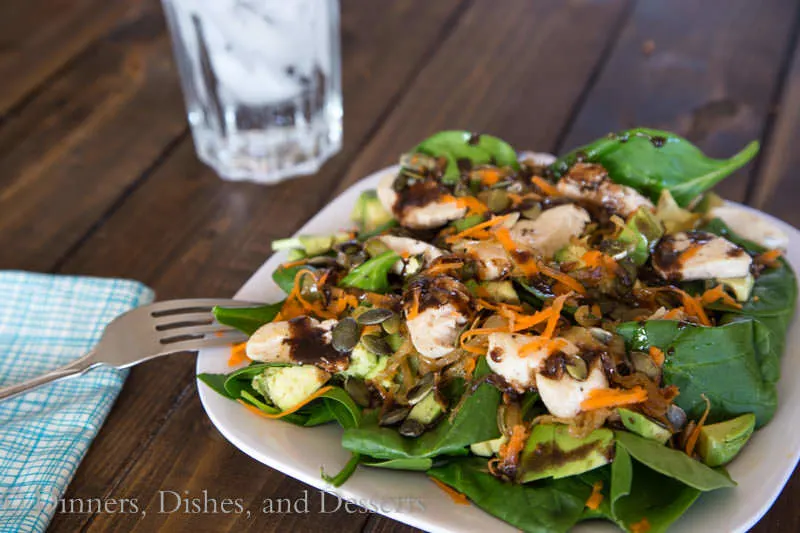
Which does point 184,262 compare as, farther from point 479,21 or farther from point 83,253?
point 479,21

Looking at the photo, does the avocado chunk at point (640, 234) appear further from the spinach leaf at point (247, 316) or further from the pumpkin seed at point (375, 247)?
the spinach leaf at point (247, 316)

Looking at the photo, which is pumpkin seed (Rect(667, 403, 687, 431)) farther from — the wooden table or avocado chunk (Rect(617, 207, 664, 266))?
the wooden table

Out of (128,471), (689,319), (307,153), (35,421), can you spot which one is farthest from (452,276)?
(307,153)

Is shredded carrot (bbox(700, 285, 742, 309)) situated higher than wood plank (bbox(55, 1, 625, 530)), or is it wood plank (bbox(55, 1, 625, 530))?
shredded carrot (bbox(700, 285, 742, 309))

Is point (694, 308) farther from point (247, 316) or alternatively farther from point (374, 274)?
point (247, 316)

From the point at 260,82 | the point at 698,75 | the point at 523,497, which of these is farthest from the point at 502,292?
the point at 698,75

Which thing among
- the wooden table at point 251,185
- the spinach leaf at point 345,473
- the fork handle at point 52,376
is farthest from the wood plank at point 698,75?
the fork handle at point 52,376

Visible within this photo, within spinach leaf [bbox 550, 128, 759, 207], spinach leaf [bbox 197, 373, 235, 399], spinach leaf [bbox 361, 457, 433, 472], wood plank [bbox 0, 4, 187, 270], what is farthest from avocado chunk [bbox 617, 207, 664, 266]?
wood plank [bbox 0, 4, 187, 270]
